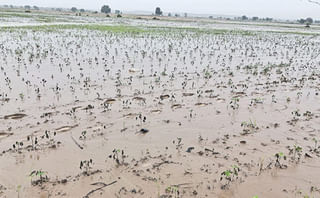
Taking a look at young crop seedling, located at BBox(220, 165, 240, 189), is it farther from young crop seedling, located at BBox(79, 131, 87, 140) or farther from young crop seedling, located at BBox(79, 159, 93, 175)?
young crop seedling, located at BBox(79, 131, 87, 140)

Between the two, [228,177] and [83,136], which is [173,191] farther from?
[83,136]

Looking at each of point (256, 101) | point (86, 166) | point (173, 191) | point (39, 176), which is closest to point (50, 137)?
point (39, 176)

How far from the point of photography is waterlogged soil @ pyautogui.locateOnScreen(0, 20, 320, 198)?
4.16 metres

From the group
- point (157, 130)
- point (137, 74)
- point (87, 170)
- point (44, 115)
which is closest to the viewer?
point (87, 170)

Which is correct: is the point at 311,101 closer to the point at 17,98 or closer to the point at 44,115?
the point at 44,115

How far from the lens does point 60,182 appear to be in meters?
4.12

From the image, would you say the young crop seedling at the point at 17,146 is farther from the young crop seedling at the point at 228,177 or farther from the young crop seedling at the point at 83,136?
the young crop seedling at the point at 228,177

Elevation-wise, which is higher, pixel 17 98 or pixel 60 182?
pixel 17 98

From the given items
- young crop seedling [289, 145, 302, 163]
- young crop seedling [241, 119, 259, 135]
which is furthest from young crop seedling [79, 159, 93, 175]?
young crop seedling [289, 145, 302, 163]

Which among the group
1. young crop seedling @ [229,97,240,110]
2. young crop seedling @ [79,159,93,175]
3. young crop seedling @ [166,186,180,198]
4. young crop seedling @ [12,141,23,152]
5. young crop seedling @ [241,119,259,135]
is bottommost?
young crop seedling @ [166,186,180,198]

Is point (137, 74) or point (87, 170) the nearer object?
point (87, 170)

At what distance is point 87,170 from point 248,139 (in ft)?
11.6

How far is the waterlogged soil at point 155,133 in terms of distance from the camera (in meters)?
4.16

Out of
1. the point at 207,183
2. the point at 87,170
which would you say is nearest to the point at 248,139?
the point at 207,183
